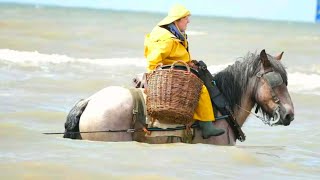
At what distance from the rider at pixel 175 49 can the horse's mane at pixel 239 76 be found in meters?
0.37

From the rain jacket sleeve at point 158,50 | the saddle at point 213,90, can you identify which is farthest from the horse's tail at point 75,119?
the rain jacket sleeve at point 158,50

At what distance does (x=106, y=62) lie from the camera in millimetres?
24984

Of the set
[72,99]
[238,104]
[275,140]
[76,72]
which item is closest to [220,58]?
[76,72]

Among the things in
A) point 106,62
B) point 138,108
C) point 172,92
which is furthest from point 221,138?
point 106,62

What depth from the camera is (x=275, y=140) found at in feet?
33.3

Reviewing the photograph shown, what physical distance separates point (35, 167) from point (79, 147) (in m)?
0.74

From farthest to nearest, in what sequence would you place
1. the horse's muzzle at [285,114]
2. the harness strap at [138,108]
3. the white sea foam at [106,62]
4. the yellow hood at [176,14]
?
the white sea foam at [106,62], the horse's muzzle at [285,114], the yellow hood at [176,14], the harness strap at [138,108]

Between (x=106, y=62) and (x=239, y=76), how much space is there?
1755 centimetres

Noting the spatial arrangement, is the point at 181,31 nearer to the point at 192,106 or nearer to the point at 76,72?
the point at 192,106

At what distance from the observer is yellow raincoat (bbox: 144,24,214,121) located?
705cm

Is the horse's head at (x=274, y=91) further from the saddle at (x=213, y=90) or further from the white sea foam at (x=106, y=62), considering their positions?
the white sea foam at (x=106, y=62)

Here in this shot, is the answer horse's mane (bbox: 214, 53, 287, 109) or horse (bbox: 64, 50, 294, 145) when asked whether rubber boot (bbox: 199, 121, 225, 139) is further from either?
horse's mane (bbox: 214, 53, 287, 109)

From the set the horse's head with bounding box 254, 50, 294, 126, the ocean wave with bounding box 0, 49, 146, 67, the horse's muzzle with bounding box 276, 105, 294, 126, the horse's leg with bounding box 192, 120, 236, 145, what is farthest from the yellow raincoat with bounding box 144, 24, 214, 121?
the ocean wave with bounding box 0, 49, 146, 67

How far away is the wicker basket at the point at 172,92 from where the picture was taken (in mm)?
7004
